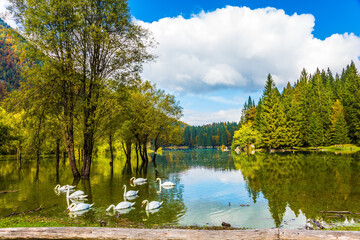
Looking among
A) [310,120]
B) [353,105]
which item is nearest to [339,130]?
[310,120]

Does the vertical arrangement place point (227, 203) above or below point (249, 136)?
below

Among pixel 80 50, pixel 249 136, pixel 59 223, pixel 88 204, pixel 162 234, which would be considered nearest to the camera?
pixel 162 234

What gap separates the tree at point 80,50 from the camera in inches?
866

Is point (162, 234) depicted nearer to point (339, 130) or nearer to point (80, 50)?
point (80, 50)

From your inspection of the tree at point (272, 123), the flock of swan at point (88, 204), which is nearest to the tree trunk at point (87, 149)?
the flock of swan at point (88, 204)

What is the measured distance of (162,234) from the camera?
21.2 ft

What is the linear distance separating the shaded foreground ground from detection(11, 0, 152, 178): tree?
17618 mm

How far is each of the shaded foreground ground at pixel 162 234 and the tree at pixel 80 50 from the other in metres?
17.6

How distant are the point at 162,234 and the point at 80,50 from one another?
75.0ft

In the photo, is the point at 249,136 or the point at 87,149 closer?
the point at 87,149

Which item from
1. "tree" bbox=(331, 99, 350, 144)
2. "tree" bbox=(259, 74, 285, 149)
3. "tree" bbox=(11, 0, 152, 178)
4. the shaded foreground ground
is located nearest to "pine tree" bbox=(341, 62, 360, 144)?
"tree" bbox=(331, 99, 350, 144)

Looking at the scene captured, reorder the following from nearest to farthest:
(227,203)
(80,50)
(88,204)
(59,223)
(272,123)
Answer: (59,223) → (88,204) → (227,203) → (80,50) → (272,123)

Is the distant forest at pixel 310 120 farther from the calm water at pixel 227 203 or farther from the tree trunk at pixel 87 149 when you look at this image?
the tree trunk at pixel 87 149

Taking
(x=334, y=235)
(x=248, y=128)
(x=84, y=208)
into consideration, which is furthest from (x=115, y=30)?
(x=248, y=128)
